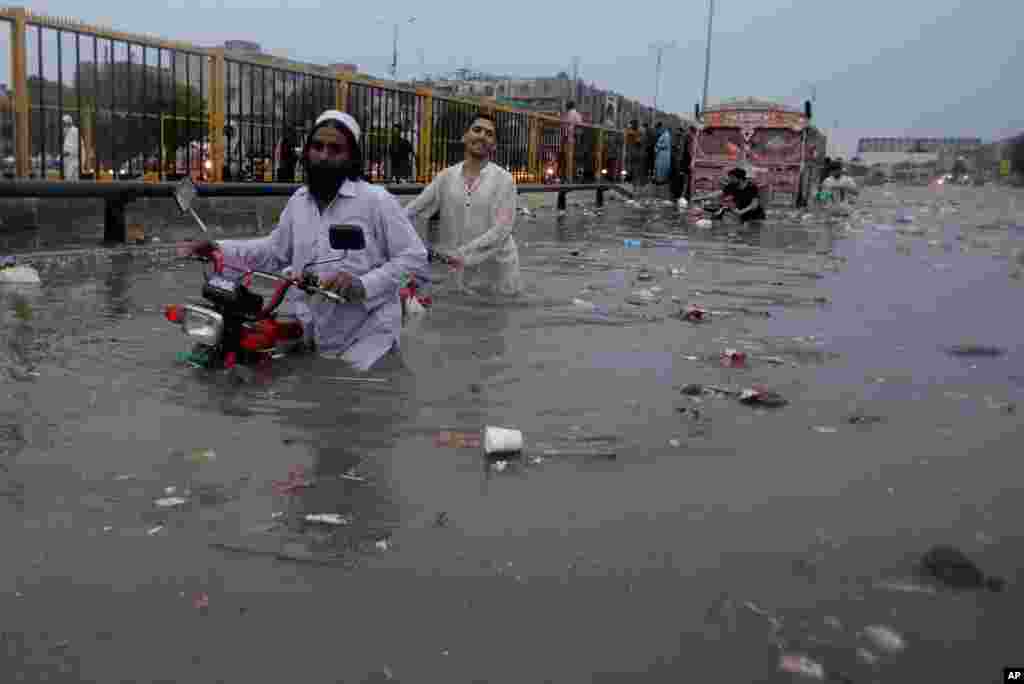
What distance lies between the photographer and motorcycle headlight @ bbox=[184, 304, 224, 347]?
5227 millimetres

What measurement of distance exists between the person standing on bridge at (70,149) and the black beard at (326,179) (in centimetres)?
552

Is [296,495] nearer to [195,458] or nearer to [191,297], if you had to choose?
[195,458]

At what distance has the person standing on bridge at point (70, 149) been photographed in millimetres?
10078

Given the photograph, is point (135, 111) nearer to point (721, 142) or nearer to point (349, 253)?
point (349, 253)

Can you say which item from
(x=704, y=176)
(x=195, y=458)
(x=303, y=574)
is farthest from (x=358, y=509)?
(x=704, y=176)

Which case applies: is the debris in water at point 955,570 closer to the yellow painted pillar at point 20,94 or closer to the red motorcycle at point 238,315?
the red motorcycle at point 238,315

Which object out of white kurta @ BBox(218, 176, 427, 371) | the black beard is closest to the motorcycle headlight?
white kurta @ BBox(218, 176, 427, 371)

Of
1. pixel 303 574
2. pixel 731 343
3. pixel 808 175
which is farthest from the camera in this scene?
pixel 808 175

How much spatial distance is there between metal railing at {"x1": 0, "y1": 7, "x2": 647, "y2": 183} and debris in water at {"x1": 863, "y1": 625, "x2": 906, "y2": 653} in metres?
8.83

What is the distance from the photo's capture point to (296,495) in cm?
356

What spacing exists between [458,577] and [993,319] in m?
6.36

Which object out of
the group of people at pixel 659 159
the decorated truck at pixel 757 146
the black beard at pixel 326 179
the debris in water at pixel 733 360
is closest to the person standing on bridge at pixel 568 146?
the decorated truck at pixel 757 146

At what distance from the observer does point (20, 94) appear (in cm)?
944

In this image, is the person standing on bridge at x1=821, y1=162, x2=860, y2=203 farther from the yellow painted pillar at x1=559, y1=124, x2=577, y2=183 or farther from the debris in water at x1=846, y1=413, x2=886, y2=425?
the debris in water at x1=846, y1=413, x2=886, y2=425
